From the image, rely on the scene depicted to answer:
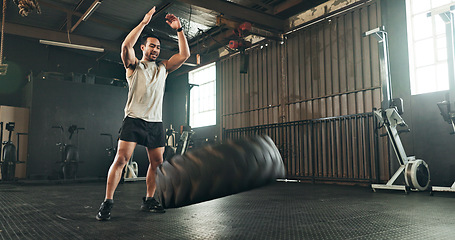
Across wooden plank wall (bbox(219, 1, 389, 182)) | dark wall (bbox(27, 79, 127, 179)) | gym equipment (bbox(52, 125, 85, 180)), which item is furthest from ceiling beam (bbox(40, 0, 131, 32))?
wooden plank wall (bbox(219, 1, 389, 182))

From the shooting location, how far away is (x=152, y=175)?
8.63 feet

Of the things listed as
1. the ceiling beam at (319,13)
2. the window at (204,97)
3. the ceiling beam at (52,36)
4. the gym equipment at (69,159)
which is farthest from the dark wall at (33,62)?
the ceiling beam at (319,13)

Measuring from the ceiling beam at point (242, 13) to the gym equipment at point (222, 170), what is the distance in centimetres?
532

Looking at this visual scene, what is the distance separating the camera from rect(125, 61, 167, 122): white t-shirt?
2.47 metres

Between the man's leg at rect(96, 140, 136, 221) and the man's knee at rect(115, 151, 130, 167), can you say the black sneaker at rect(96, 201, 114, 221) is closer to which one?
the man's leg at rect(96, 140, 136, 221)

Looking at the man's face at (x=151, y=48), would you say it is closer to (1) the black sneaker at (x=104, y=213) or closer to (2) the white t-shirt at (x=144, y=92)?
(2) the white t-shirt at (x=144, y=92)

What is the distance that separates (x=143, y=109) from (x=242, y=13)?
487 cm

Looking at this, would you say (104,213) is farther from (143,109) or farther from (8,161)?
(8,161)

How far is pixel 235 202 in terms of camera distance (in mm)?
3289

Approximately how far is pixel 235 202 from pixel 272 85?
15.7ft

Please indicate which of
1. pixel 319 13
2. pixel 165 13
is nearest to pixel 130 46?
pixel 319 13

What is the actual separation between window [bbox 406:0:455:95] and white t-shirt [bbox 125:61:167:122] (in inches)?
172

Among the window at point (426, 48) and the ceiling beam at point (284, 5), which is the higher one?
the ceiling beam at point (284, 5)

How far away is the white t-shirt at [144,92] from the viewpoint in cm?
247
